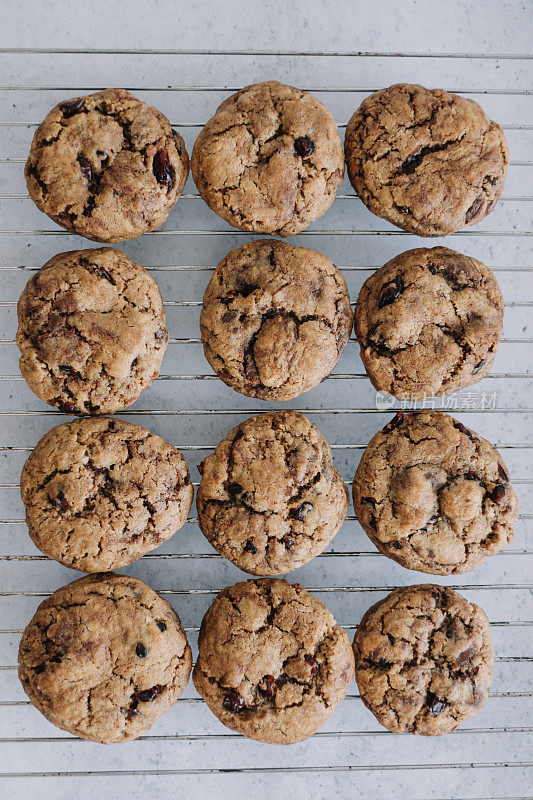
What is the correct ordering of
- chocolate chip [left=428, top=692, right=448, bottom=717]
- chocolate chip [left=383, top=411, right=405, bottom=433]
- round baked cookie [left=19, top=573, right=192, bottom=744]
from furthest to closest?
chocolate chip [left=383, top=411, right=405, bottom=433]
chocolate chip [left=428, top=692, right=448, bottom=717]
round baked cookie [left=19, top=573, right=192, bottom=744]

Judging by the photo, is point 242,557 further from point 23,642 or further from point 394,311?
point 394,311

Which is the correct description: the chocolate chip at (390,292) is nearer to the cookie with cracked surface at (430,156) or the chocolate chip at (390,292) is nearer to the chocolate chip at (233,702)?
the cookie with cracked surface at (430,156)

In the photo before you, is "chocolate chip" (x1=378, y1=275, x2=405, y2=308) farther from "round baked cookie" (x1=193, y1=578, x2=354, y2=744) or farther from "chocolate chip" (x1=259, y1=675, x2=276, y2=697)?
"chocolate chip" (x1=259, y1=675, x2=276, y2=697)

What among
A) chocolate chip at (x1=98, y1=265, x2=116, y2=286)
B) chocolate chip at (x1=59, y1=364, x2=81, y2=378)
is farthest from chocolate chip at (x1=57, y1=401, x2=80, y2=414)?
chocolate chip at (x1=98, y1=265, x2=116, y2=286)

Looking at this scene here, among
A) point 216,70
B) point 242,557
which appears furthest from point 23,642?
point 216,70

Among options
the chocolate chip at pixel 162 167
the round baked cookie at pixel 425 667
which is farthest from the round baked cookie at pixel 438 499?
the chocolate chip at pixel 162 167

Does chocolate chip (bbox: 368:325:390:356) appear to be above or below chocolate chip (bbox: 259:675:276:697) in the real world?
above

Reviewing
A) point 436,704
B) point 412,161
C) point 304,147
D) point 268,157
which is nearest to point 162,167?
point 268,157
